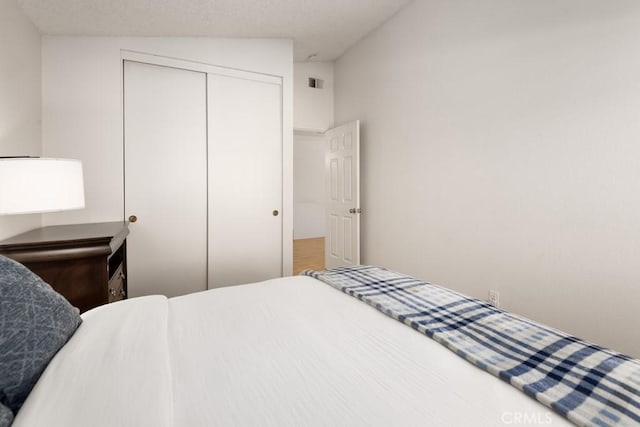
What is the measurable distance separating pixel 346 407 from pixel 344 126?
3623 millimetres

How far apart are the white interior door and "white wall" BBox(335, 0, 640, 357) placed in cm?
53

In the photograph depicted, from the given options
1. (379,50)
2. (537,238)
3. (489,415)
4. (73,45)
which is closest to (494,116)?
(537,238)

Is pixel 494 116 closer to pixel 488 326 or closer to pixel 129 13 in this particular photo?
pixel 488 326

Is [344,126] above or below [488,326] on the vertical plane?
above

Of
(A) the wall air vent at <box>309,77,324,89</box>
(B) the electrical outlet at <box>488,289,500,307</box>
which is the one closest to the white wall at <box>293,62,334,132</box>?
(A) the wall air vent at <box>309,77,324,89</box>

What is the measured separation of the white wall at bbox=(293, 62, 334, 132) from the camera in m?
4.32

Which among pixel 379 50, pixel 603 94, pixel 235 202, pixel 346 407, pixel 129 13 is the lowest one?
pixel 346 407

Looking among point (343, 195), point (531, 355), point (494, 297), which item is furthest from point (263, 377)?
point (343, 195)

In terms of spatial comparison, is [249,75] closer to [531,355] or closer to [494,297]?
[494,297]

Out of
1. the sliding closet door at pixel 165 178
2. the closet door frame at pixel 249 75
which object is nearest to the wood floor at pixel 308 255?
the closet door frame at pixel 249 75

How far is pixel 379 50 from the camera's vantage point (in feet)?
11.6

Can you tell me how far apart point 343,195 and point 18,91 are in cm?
309

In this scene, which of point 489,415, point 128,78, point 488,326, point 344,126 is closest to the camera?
point 489,415

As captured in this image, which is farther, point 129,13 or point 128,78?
point 128,78
